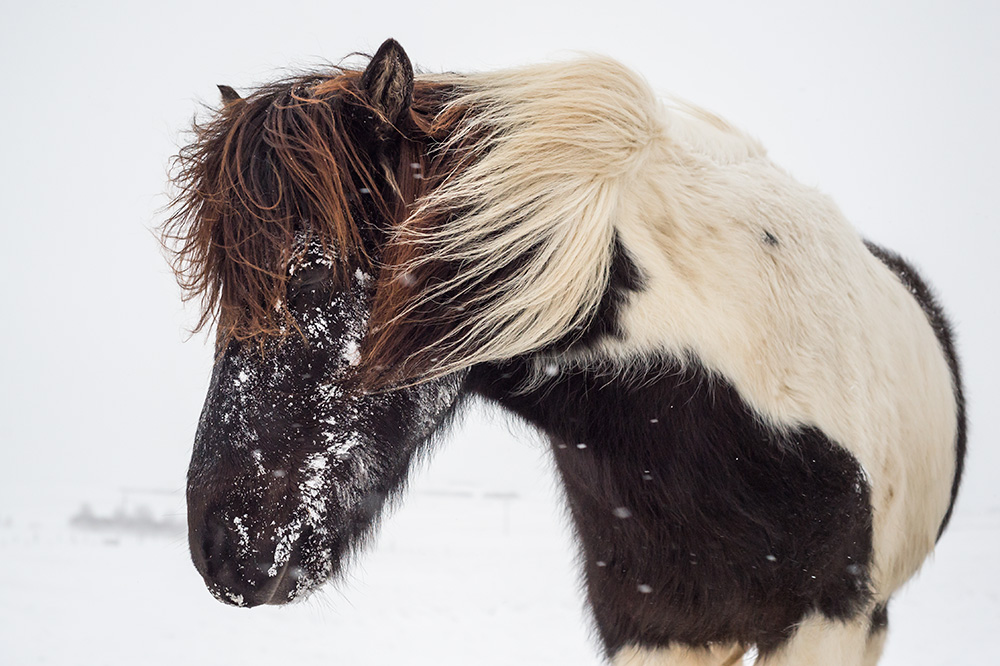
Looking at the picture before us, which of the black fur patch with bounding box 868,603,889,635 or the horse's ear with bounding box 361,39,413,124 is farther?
the black fur patch with bounding box 868,603,889,635

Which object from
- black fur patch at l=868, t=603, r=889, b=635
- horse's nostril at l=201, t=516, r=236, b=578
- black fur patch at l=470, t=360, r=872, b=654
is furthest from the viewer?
black fur patch at l=868, t=603, r=889, b=635

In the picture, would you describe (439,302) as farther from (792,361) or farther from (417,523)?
(417,523)

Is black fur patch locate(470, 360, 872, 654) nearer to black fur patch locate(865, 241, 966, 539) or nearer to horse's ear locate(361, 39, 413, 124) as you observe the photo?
horse's ear locate(361, 39, 413, 124)

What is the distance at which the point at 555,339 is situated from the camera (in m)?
1.38

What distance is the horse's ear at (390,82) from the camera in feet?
4.06

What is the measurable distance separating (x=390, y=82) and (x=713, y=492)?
3.69ft

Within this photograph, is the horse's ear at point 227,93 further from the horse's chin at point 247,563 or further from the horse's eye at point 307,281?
the horse's chin at point 247,563

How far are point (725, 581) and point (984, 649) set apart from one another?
14.7ft

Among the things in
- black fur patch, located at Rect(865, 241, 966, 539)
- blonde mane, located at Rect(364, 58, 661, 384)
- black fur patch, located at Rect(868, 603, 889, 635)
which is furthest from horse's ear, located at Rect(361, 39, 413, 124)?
black fur patch, located at Rect(865, 241, 966, 539)

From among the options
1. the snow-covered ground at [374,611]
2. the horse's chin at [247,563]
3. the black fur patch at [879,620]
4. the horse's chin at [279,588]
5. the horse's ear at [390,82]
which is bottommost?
the snow-covered ground at [374,611]

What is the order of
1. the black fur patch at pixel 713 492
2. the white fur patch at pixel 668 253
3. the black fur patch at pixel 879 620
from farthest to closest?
the black fur patch at pixel 879 620
the black fur patch at pixel 713 492
the white fur patch at pixel 668 253

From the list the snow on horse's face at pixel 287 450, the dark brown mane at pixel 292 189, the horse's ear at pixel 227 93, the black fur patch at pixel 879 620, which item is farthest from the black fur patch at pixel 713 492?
the horse's ear at pixel 227 93

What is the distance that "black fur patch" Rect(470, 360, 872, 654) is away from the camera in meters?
1.44

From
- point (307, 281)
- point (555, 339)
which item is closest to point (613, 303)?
point (555, 339)
